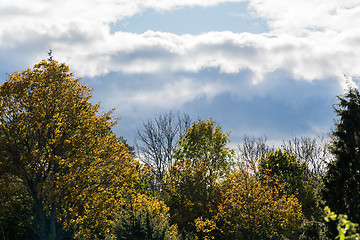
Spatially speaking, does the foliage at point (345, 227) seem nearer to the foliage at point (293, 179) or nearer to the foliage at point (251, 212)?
the foliage at point (251, 212)

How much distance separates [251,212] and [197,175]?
19.5 ft

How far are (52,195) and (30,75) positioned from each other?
7.47 m

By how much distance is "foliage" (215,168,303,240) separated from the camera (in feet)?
89.4

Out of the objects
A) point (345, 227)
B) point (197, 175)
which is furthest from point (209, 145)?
point (345, 227)

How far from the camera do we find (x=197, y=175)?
31.8m

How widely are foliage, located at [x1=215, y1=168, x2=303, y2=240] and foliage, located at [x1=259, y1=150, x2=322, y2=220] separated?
5.18 metres

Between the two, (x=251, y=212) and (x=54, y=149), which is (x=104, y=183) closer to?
(x=54, y=149)

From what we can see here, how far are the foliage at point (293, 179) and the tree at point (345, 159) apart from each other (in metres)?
14.4

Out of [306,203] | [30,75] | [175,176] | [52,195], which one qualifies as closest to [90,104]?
[30,75]

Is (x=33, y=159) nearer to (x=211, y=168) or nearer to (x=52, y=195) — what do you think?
(x=52, y=195)

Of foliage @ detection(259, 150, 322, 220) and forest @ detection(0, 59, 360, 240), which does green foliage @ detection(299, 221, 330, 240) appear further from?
foliage @ detection(259, 150, 322, 220)

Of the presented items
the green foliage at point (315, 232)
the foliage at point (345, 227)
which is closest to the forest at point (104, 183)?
the green foliage at point (315, 232)

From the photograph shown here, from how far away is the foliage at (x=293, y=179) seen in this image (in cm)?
3547

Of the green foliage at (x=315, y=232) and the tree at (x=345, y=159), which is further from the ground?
the tree at (x=345, y=159)
